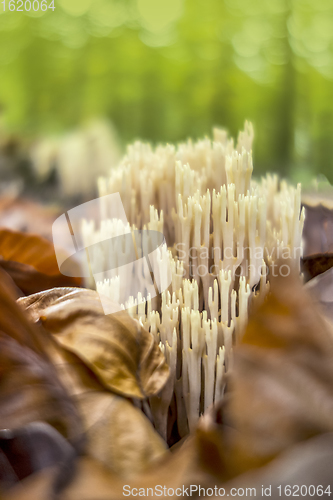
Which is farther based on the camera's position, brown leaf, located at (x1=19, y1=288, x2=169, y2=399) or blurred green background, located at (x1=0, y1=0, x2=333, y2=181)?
blurred green background, located at (x1=0, y1=0, x2=333, y2=181)

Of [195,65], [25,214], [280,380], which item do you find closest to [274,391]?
[280,380]

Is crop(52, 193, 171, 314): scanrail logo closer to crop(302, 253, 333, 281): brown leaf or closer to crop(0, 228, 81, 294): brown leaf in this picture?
crop(0, 228, 81, 294): brown leaf

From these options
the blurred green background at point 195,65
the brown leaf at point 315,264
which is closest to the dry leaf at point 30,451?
the brown leaf at point 315,264

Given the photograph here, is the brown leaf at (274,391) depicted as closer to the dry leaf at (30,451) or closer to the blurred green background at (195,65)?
the dry leaf at (30,451)

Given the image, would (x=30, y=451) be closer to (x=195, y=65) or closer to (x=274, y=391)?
(x=274, y=391)

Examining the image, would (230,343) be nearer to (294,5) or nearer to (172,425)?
(172,425)

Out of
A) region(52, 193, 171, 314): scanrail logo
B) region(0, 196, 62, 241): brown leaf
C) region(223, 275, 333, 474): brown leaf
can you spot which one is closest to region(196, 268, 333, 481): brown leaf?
region(223, 275, 333, 474): brown leaf
